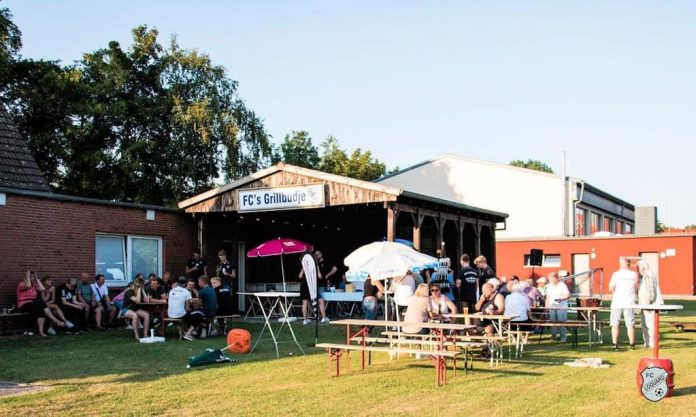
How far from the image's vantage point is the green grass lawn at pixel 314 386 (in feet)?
25.2

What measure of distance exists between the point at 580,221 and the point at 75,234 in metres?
29.6

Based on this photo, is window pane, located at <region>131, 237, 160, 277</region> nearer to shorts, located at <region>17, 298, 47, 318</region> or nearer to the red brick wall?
the red brick wall

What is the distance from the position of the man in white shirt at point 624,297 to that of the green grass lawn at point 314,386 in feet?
1.36

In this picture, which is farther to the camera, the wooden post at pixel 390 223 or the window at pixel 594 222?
the window at pixel 594 222

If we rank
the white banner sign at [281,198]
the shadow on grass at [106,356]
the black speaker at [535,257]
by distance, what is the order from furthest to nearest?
the black speaker at [535,257] < the white banner sign at [281,198] < the shadow on grass at [106,356]

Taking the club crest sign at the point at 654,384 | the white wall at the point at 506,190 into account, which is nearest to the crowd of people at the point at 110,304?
the club crest sign at the point at 654,384

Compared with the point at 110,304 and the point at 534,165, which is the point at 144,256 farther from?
the point at 534,165

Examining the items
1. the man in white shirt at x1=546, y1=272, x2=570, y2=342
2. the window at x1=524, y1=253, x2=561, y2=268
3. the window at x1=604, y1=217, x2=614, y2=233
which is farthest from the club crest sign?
the window at x1=604, y1=217, x2=614, y2=233

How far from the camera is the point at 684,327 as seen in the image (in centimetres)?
1622

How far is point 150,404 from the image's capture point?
8000 mm

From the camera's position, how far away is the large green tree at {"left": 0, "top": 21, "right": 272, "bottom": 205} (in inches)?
1312

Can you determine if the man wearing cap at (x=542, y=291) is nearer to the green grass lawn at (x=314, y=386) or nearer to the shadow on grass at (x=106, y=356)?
the green grass lawn at (x=314, y=386)

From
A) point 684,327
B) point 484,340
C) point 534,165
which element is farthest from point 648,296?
point 534,165

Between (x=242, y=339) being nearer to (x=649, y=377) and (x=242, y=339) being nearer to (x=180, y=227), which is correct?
(x=649, y=377)
